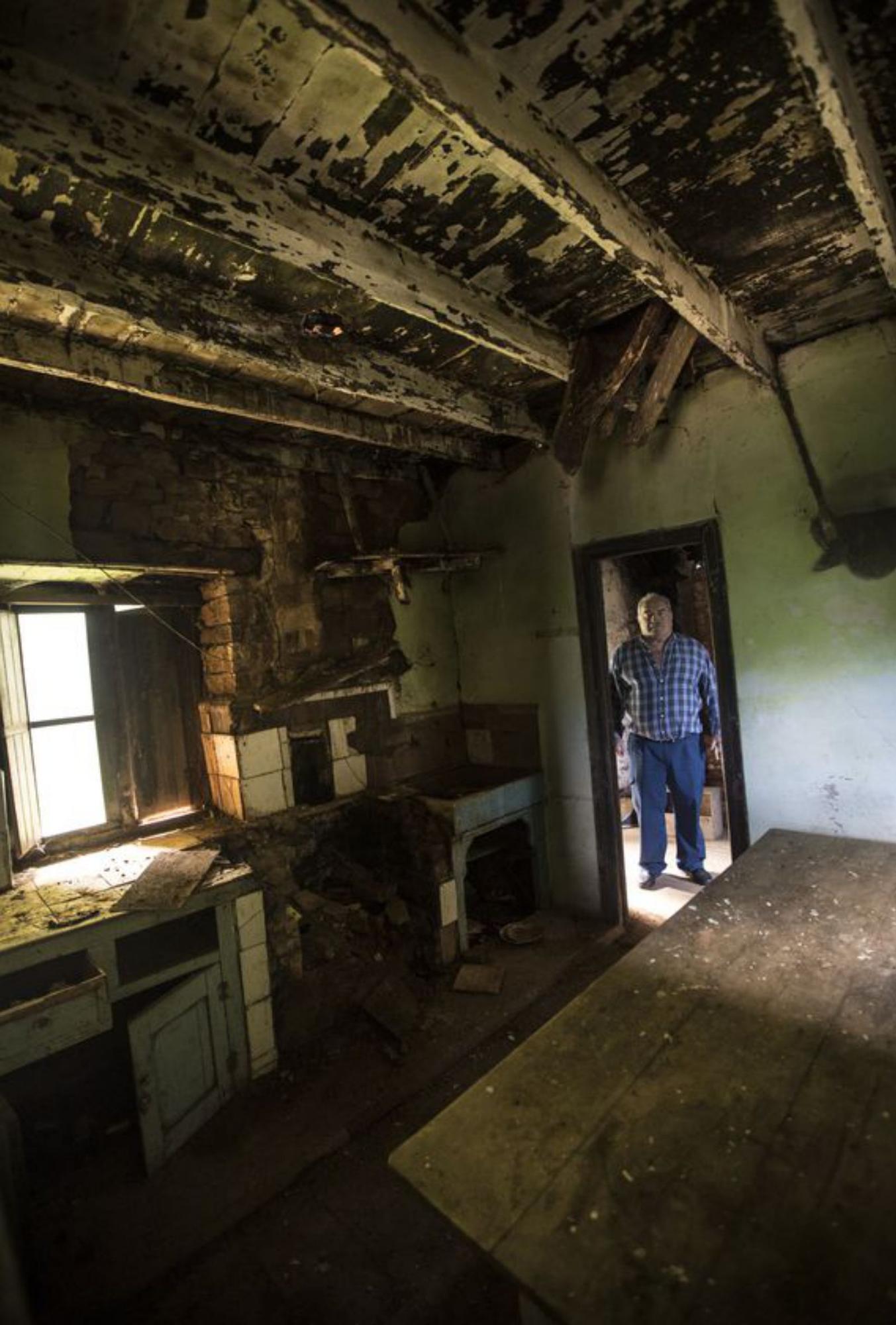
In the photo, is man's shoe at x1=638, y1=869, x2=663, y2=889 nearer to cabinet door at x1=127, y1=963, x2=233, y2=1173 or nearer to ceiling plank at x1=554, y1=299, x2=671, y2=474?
cabinet door at x1=127, y1=963, x2=233, y2=1173

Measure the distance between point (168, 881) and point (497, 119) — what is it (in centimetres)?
269

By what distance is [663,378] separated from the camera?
2473 mm

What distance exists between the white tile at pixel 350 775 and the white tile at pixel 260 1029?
119cm

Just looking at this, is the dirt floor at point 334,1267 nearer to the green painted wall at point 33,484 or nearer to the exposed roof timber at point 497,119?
the green painted wall at point 33,484

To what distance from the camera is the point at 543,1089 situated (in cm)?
128

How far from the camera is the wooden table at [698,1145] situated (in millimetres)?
886

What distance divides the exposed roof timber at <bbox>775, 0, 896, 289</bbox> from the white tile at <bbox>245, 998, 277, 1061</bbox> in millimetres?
3458

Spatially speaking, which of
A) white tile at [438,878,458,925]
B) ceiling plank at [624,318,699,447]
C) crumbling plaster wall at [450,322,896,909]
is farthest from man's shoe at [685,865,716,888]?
ceiling plank at [624,318,699,447]

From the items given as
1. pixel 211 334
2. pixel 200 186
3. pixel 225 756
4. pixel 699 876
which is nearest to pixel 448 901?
pixel 225 756

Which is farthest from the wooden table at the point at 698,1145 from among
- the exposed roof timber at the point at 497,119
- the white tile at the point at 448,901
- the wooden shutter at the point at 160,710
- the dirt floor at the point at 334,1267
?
the wooden shutter at the point at 160,710

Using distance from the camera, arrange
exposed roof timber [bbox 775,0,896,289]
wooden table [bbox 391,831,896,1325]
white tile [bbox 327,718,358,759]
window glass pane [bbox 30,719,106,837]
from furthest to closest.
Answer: white tile [bbox 327,718,358,759] < window glass pane [bbox 30,719,106,837] < exposed roof timber [bbox 775,0,896,289] < wooden table [bbox 391,831,896,1325]

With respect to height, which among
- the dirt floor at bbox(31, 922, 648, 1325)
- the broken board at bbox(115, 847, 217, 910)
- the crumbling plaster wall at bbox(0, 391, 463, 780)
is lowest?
the dirt floor at bbox(31, 922, 648, 1325)

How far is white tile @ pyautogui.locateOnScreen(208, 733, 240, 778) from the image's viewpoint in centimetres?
314

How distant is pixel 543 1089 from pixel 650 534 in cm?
271
